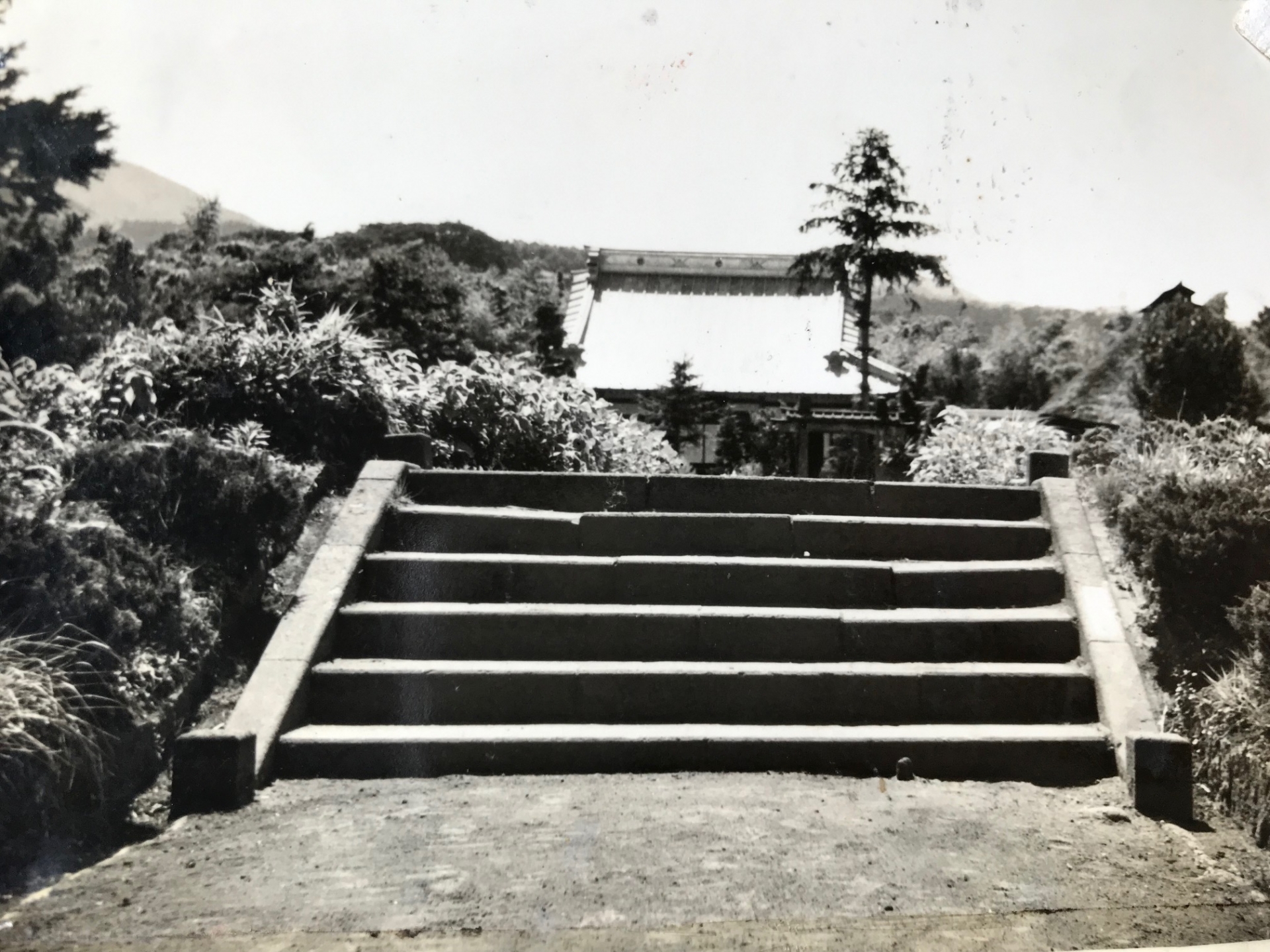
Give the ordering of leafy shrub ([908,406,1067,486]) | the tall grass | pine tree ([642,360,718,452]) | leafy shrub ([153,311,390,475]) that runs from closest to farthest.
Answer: the tall grass → leafy shrub ([153,311,390,475]) → leafy shrub ([908,406,1067,486]) → pine tree ([642,360,718,452])

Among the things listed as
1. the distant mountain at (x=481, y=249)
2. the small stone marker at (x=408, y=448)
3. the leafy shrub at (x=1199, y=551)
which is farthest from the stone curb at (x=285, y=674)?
the distant mountain at (x=481, y=249)

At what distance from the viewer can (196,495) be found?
481cm

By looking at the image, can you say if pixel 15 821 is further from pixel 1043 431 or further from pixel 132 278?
pixel 1043 431

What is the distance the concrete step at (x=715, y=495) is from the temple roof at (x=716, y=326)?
7.90m

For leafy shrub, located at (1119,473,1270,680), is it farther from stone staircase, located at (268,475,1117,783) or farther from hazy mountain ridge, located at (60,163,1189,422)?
hazy mountain ridge, located at (60,163,1189,422)

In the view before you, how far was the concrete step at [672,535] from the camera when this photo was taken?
217 inches

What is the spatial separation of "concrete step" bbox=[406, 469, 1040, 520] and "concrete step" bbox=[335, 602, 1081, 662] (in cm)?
101

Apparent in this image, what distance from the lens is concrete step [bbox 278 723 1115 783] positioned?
423 centimetres

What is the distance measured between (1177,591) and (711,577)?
246 cm

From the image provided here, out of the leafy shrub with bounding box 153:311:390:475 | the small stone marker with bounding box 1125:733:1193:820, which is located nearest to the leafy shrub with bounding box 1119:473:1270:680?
the small stone marker with bounding box 1125:733:1193:820

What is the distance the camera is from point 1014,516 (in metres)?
5.97

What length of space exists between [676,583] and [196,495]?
8.29 ft

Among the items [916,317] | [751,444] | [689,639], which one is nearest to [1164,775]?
[689,639]

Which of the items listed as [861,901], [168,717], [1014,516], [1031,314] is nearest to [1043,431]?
[1014,516]
